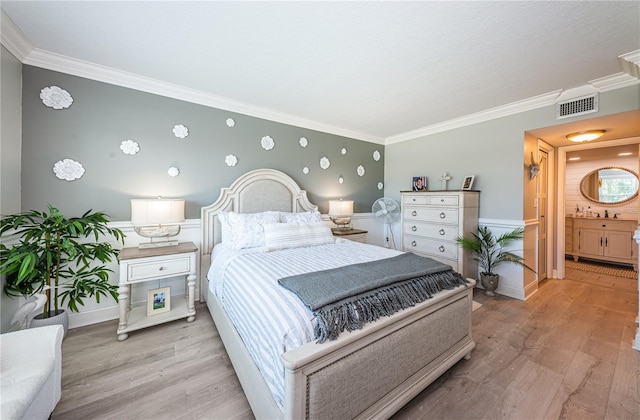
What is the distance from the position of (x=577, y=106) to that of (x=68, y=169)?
17.2ft

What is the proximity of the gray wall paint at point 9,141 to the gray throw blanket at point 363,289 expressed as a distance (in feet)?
7.48

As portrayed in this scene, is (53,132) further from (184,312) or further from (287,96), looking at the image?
(287,96)

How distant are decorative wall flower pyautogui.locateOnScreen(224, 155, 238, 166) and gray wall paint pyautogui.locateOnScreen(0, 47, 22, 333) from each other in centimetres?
170

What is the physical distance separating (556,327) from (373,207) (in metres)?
2.68

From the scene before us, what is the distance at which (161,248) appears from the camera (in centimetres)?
241

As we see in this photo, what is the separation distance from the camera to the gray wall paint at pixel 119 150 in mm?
2127

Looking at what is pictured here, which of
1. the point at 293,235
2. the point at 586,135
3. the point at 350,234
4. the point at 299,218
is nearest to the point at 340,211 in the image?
the point at 350,234

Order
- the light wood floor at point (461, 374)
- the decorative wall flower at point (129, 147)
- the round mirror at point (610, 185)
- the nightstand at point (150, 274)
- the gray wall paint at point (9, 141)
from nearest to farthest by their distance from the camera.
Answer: the light wood floor at point (461, 374), the gray wall paint at point (9, 141), the nightstand at point (150, 274), the decorative wall flower at point (129, 147), the round mirror at point (610, 185)

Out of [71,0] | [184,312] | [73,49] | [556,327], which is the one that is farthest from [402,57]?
[184,312]

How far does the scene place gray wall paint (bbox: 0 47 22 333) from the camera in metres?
1.81

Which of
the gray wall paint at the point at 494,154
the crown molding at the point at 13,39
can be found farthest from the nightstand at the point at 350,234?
the crown molding at the point at 13,39

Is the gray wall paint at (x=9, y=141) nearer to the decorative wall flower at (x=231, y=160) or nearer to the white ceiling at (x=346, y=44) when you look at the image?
the white ceiling at (x=346, y=44)

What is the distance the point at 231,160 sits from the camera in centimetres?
307

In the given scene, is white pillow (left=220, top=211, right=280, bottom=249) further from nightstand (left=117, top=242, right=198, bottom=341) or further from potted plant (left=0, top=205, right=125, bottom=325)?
potted plant (left=0, top=205, right=125, bottom=325)
